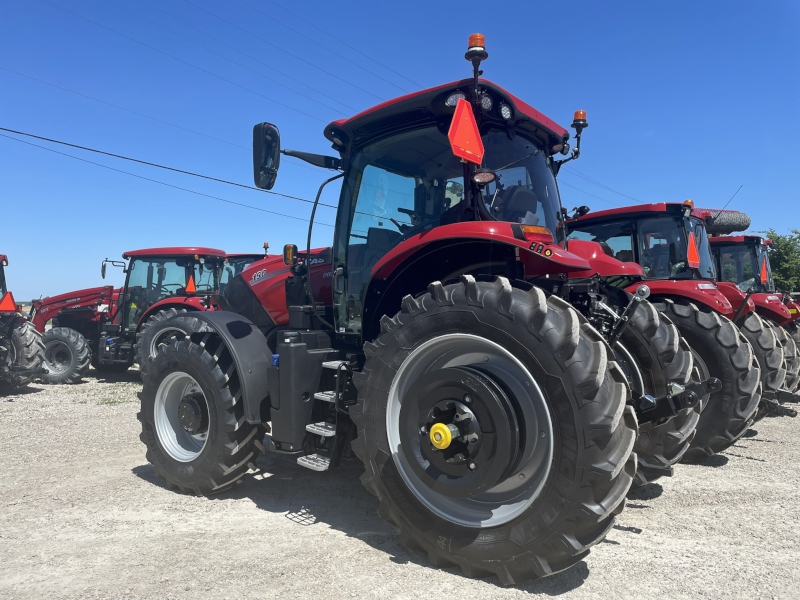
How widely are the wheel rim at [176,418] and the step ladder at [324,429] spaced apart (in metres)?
0.97

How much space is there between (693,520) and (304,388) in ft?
8.45

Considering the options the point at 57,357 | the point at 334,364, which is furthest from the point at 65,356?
the point at 334,364

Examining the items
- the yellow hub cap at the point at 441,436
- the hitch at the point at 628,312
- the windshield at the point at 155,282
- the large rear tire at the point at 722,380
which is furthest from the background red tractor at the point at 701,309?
the windshield at the point at 155,282

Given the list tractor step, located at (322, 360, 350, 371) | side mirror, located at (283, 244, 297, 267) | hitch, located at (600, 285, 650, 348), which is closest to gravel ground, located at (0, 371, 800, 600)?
tractor step, located at (322, 360, 350, 371)

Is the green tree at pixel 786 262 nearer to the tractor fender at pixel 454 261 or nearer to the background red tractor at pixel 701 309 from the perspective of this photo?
the background red tractor at pixel 701 309

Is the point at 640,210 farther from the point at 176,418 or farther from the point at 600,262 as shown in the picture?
the point at 176,418

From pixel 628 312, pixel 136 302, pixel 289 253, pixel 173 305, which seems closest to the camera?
pixel 628 312

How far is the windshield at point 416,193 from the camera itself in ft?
11.1

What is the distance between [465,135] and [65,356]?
35.3ft

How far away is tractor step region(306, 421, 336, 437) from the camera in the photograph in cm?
342

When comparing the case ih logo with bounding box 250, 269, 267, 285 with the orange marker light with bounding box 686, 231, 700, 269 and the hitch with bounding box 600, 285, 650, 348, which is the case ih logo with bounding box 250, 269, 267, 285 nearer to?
the hitch with bounding box 600, 285, 650, 348

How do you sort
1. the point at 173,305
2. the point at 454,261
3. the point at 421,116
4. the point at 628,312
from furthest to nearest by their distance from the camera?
the point at 173,305 → the point at 421,116 → the point at 454,261 → the point at 628,312

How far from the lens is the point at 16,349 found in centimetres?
882

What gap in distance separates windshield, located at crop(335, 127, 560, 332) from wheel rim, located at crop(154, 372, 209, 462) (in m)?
1.29
